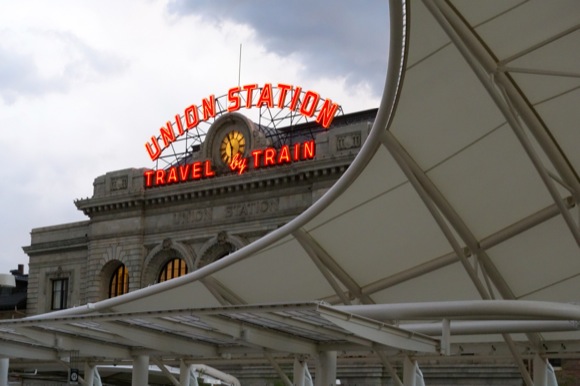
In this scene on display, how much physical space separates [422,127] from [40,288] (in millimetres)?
60400

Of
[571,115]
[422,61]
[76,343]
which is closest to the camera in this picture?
[422,61]

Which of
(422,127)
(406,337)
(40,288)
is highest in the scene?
(40,288)

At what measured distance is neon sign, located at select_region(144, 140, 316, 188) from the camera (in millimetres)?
63406

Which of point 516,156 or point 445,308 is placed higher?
point 516,156

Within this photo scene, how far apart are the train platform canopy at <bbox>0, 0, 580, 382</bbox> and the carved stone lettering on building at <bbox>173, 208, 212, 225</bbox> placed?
35.3 metres

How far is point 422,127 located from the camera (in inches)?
948

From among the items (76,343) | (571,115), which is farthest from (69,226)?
(571,115)

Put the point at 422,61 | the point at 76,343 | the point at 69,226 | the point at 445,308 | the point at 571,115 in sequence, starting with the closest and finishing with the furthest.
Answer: the point at 445,308
the point at 422,61
the point at 571,115
the point at 76,343
the point at 69,226

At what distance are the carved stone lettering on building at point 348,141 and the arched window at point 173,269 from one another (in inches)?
611

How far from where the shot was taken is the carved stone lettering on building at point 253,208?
64.2m

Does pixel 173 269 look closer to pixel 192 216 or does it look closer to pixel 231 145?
pixel 192 216

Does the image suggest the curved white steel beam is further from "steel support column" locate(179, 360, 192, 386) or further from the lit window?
the lit window

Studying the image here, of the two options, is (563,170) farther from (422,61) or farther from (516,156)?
(422,61)

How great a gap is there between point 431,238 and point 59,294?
5586cm
